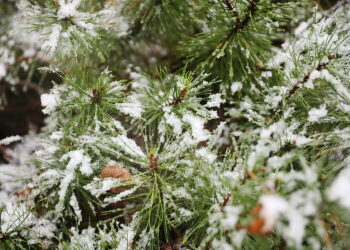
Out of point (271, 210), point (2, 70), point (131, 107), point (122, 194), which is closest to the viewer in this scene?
point (271, 210)

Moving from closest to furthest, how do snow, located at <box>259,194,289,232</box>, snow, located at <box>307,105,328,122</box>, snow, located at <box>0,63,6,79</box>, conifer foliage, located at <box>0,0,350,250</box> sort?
1. snow, located at <box>259,194,289,232</box>
2. conifer foliage, located at <box>0,0,350,250</box>
3. snow, located at <box>307,105,328,122</box>
4. snow, located at <box>0,63,6,79</box>

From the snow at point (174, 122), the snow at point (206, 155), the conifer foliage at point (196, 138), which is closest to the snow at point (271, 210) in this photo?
the conifer foliage at point (196, 138)

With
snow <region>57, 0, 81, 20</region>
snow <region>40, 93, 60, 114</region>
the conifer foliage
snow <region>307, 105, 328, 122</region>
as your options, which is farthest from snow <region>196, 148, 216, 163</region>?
snow <region>57, 0, 81, 20</region>

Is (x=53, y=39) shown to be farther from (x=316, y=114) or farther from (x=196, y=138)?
(x=316, y=114)

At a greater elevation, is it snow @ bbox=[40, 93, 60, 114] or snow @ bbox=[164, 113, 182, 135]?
snow @ bbox=[40, 93, 60, 114]

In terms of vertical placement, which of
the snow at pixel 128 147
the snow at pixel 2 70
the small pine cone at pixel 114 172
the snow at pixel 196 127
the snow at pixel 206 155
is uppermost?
the snow at pixel 2 70

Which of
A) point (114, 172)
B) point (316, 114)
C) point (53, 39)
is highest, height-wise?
point (53, 39)

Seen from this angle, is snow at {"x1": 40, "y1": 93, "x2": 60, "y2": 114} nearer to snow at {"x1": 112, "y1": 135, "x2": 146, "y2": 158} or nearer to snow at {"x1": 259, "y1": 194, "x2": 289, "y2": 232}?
snow at {"x1": 112, "y1": 135, "x2": 146, "y2": 158}

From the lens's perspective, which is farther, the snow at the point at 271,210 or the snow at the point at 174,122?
the snow at the point at 174,122

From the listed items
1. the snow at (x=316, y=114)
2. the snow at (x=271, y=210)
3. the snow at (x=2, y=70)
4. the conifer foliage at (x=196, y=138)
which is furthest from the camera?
the snow at (x=2, y=70)

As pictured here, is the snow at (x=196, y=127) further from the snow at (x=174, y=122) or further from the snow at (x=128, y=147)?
the snow at (x=128, y=147)

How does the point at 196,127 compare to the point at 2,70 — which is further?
the point at 2,70

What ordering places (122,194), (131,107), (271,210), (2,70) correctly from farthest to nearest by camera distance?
(2,70), (131,107), (122,194), (271,210)

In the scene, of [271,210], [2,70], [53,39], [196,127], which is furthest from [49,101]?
[2,70]
